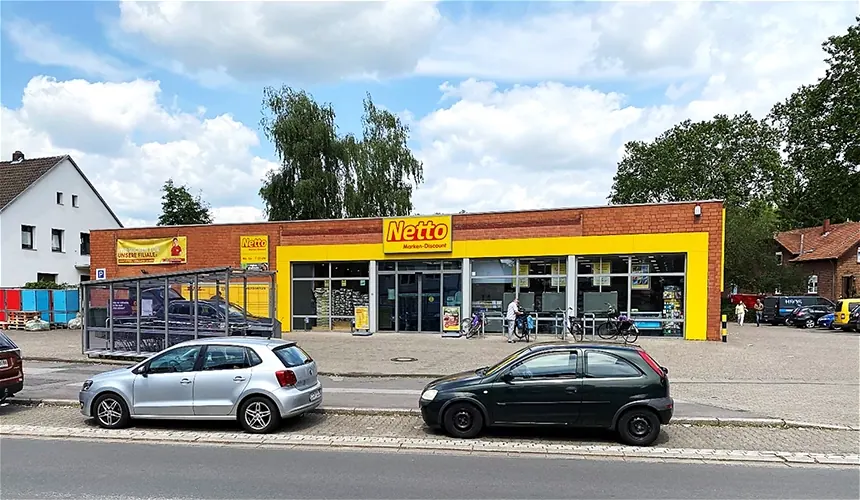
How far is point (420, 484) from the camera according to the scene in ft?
20.8

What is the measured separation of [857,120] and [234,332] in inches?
1379

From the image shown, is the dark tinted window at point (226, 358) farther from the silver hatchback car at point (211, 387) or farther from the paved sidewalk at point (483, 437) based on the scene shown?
the paved sidewalk at point (483, 437)

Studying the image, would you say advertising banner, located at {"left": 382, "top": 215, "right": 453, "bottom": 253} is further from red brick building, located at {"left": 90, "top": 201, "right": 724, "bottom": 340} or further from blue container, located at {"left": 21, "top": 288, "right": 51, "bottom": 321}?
blue container, located at {"left": 21, "top": 288, "right": 51, "bottom": 321}

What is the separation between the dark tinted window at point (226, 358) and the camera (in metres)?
8.94

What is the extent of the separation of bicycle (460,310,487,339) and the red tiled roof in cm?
3241

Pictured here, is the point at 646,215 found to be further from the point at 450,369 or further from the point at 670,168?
the point at 670,168

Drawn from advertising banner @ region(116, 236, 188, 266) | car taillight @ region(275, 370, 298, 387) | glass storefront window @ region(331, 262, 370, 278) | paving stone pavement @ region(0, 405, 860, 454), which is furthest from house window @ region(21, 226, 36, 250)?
car taillight @ region(275, 370, 298, 387)

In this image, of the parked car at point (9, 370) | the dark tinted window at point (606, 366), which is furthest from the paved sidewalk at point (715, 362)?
the parked car at point (9, 370)

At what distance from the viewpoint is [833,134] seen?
1435 inches

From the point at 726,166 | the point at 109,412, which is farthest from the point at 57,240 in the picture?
the point at 726,166

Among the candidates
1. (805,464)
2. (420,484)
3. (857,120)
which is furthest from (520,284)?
(857,120)

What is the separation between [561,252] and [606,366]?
15.1 metres

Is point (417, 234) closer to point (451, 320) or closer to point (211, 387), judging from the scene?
point (451, 320)

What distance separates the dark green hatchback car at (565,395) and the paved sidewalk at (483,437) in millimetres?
274
